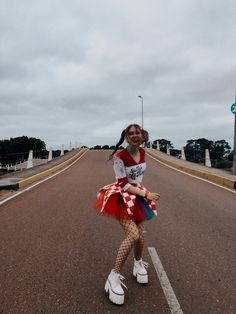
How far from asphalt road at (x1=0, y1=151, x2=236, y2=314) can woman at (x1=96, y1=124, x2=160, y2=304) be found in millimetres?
248

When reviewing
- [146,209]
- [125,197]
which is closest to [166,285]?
[146,209]

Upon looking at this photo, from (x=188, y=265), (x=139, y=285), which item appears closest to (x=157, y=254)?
(x=188, y=265)

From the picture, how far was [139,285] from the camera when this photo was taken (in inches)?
149

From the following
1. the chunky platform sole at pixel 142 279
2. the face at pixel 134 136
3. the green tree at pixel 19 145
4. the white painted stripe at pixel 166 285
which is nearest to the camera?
the white painted stripe at pixel 166 285

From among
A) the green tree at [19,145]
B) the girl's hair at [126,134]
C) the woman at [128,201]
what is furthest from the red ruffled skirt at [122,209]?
the green tree at [19,145]

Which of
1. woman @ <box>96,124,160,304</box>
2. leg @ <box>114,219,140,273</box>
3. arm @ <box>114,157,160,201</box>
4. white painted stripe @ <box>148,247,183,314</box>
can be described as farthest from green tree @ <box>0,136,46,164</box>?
leg @ <box>114,219,140,273</box>

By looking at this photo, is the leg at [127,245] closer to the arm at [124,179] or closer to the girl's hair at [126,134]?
the arm at [124,179]

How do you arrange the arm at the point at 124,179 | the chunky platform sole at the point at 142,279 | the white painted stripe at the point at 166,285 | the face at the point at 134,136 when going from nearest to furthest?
the white painted stripe at the point at 166,285 → the arm at the point at 124,179 → the face at the point at 134,136 → the chunky platform sole at the point at 142,279

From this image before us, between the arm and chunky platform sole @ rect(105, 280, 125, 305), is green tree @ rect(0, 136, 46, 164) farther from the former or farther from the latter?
chunky platform sole @ rect(105, 280, 125, 305)

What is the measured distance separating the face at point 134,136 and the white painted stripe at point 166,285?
1.69 meters

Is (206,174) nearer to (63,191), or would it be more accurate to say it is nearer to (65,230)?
(63,191)

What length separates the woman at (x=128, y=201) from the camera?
11.2 ft

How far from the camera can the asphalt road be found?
132 inches

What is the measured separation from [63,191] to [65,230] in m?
4.79
